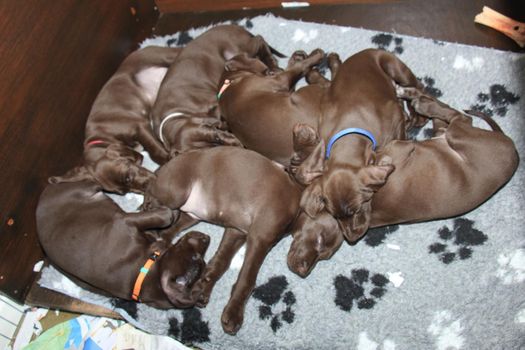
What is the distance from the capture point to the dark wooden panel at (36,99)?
317cm

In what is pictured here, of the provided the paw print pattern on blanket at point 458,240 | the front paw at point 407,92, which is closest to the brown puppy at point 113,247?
the paw print pattern on blanket at point 458,240

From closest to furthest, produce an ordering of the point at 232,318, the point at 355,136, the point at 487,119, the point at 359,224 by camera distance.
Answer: the point at 359,224, the point at 355,136, the point at 232,318, the point at 487,119

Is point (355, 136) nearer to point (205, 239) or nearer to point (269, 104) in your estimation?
point (269, 104)

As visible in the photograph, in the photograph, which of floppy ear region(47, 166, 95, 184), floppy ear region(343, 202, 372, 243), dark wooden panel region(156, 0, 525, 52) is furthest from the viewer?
dark wooden panel region(156, 0, 525, 52)

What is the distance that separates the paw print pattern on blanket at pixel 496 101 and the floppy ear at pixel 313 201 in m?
1.25

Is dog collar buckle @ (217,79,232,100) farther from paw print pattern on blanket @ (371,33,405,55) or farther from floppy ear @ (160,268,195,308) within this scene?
floppy ear @ (160,268,195,308)

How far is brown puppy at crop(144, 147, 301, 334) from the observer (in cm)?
282

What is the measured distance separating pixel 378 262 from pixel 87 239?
1690mm

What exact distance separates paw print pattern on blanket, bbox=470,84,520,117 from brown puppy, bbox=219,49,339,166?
3.12 ft

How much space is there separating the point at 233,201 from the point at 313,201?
0.48 meters

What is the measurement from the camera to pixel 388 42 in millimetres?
3590

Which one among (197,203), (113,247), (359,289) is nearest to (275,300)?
(359,289)

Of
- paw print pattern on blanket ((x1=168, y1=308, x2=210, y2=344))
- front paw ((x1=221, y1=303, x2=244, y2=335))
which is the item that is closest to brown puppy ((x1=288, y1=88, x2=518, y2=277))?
front paw ((x1=221, y1=303, x2=244, y2=335))

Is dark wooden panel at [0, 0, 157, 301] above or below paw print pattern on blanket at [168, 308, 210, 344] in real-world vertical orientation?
above
